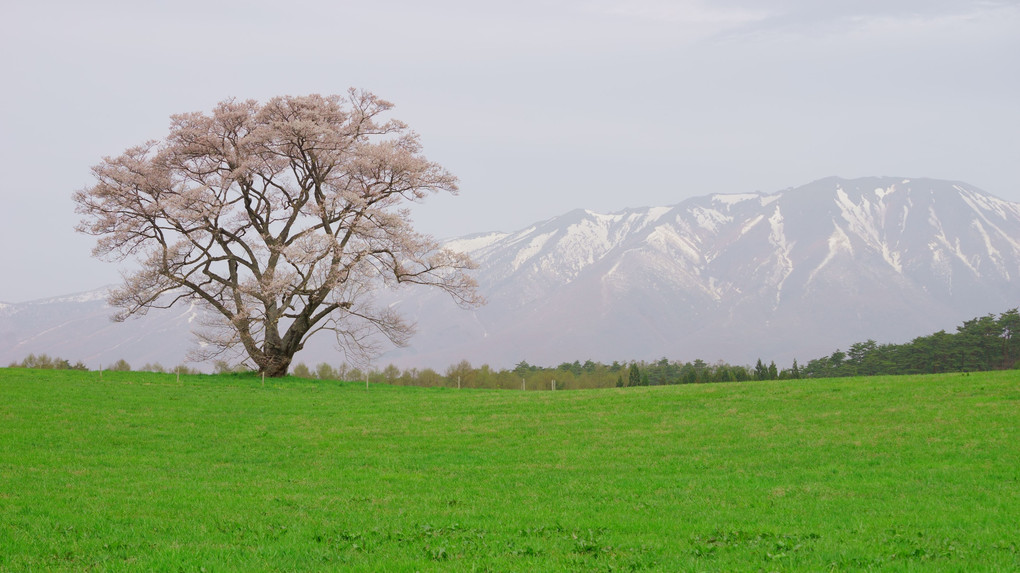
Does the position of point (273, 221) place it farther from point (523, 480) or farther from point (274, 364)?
point (523, 480)

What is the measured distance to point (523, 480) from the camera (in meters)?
19.0

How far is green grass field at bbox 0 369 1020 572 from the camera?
11.5 metres

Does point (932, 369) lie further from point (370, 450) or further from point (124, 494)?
point (124, 494)

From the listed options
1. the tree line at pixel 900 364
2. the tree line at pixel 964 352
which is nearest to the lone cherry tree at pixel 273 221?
the tree line at pixel 900 364

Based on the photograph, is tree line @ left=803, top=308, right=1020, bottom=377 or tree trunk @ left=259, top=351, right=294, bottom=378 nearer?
tree trunk @ left=259, top=351, right=294, bottom=378

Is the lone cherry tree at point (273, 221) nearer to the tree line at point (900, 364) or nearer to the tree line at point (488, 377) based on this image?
the tree line at point (488, 377)

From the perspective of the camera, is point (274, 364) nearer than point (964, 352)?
Yes

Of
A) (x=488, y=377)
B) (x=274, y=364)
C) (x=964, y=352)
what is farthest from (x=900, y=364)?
(x=274, y=364)

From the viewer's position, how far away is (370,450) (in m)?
23.8

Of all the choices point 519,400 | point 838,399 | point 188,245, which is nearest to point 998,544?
point 838,399

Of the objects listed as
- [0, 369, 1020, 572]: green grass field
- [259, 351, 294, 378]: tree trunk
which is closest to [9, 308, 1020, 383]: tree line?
[259, 351, 294, 378]: tree trunk

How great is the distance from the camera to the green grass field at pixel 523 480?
37.7 feet

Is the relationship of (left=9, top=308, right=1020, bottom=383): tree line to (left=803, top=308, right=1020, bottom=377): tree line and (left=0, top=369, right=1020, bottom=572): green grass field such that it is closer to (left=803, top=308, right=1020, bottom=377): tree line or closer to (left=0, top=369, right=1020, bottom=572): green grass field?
(left=803, top=308, right=1020, bottom=377): tree line

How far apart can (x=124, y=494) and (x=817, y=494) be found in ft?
45.6
